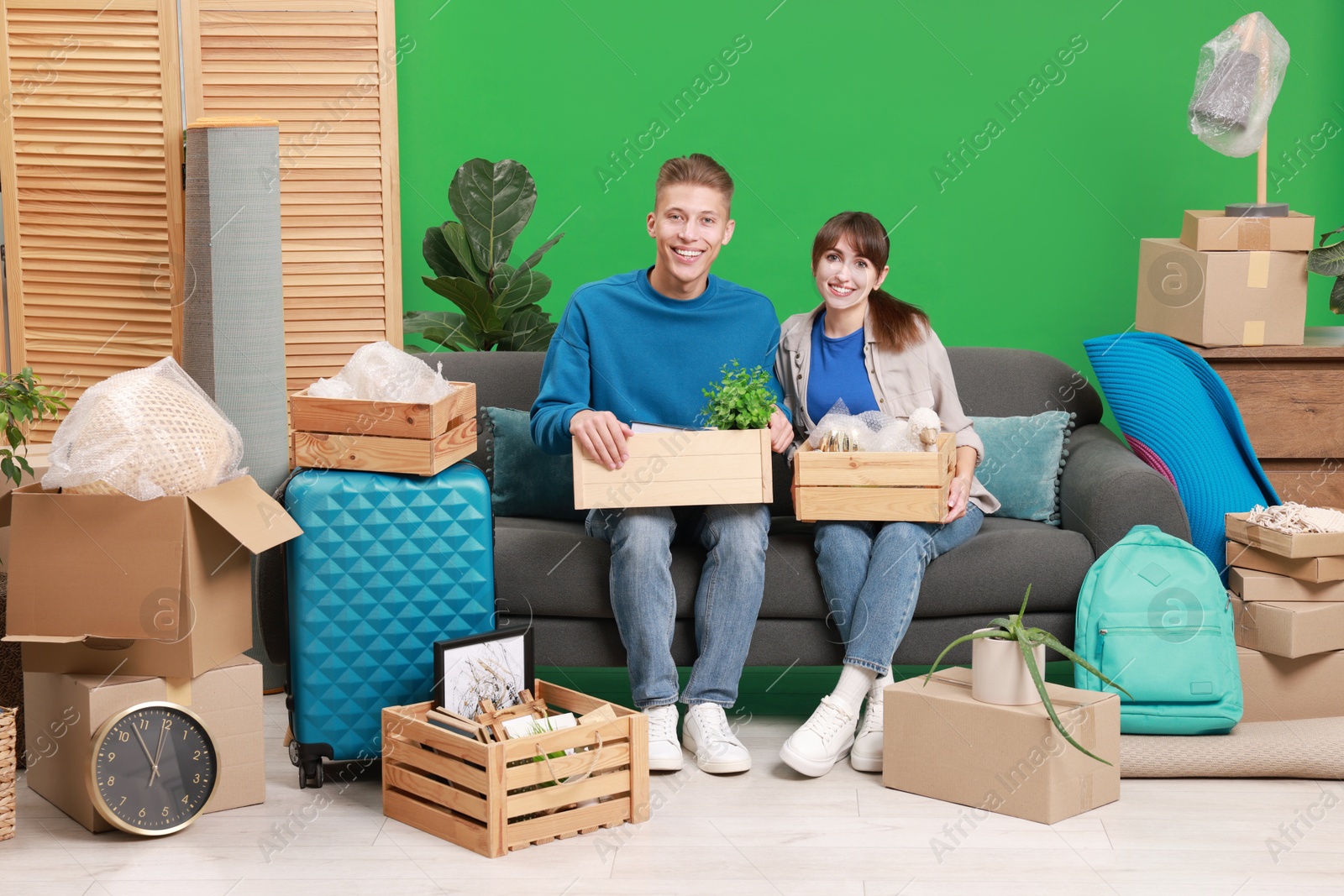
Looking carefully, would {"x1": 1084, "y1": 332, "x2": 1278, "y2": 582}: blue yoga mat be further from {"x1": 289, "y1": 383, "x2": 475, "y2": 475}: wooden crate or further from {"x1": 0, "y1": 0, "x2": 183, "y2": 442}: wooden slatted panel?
{"x1": 0, "y1": 0, "x2": 183, "y2": 442}: wooden slatted panel

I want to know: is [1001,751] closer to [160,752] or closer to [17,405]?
[160,752]

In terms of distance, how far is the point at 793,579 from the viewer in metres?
2.60

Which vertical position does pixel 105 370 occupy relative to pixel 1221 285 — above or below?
below

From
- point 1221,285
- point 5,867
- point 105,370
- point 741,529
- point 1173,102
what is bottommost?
point 5,867

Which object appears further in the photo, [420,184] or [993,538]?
[420,184]

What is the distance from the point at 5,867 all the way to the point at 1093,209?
316 cm

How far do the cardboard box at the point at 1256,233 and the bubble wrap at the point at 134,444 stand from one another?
2250 millimetres

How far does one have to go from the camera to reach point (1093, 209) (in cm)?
379

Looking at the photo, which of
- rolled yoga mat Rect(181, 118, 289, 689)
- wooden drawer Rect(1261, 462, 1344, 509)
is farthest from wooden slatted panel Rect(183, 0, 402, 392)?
wooden drawer Rect(1261, 462, 1344, 509)

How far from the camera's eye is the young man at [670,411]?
2469mm

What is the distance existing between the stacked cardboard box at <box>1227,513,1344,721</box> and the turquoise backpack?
0.41ft

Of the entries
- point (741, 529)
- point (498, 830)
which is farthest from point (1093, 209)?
point (498, 830)

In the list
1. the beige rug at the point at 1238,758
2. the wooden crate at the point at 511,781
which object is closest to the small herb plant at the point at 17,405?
the wooden crate at the point at 511,781

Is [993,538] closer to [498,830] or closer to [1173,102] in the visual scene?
[498,830]
